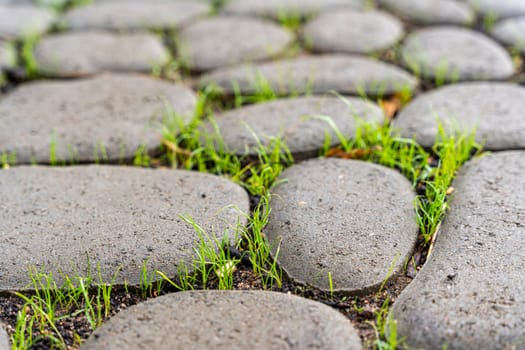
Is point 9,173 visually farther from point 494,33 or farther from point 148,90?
point 494,33

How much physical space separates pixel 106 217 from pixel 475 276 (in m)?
0.81

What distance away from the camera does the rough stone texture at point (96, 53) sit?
89.6 inches

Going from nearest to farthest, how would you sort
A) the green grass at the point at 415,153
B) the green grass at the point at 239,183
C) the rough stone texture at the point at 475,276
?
the rough stone texture at the point at 475,276, the green grass at the point at 239,183, the green grass at the point at 415,153

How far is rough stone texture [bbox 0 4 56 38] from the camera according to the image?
8.45ft

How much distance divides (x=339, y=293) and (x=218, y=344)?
11.1 inches

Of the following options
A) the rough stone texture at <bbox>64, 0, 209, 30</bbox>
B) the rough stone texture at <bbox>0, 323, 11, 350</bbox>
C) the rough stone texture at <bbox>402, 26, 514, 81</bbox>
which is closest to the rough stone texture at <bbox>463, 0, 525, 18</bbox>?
the rough stone texture at <bbox>402, 26, 514, 81</bbox>

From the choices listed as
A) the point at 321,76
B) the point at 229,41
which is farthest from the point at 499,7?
the point at 229,41

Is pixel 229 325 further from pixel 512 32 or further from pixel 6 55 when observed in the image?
pixel 512 32

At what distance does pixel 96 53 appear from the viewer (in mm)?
2361

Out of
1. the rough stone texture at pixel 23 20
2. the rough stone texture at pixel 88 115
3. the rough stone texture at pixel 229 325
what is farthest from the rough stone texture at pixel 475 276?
the rough stone texture at pixel 23 20

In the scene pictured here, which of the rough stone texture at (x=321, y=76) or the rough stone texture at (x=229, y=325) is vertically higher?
the rough stone texture at (x=321, y=76)

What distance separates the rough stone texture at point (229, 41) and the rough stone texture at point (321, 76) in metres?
0.09

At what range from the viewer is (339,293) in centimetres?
127

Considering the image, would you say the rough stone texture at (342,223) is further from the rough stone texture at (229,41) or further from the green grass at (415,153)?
the rough stone texture at (229,41)
